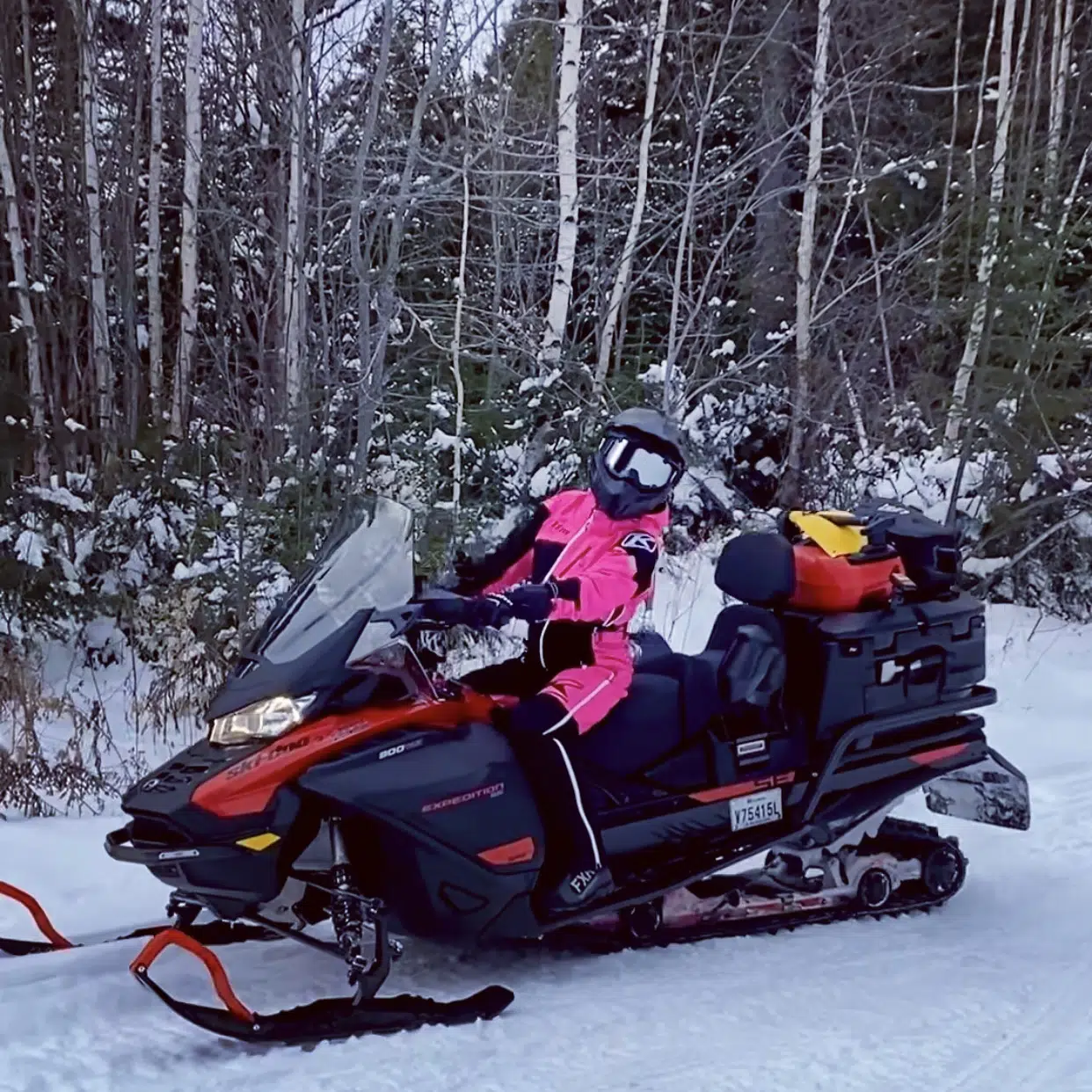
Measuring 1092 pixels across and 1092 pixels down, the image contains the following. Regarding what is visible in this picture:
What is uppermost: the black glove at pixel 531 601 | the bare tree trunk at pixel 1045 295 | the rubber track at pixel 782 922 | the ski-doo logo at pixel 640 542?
the bare tree trunk at pixel 1045 295

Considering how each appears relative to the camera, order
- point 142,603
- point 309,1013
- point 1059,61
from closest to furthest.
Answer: point 309,1013
point 142,603
point 1059,61

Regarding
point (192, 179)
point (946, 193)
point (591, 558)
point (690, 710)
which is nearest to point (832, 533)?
point (690, 710)

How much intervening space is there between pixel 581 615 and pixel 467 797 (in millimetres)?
548

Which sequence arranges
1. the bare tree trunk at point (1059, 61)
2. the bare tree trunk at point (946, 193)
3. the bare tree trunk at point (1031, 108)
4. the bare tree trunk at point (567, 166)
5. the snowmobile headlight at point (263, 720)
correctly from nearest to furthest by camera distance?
the snowmobile headlight at point (263, 720), the bare tree trunk at point (1031, 108), the bare tree trunk at point (567, 166), the bare tree trunk at point (946, 193), the bare tree trunk at point (1059, 61)

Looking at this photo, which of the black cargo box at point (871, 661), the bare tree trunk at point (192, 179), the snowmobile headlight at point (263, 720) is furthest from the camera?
the bare tree trunk at point (192, 179)

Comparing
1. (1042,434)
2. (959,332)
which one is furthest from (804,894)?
(959,332)

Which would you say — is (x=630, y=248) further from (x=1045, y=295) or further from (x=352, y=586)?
(x=352, y=586)

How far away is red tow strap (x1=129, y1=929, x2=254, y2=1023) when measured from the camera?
2.71 metres

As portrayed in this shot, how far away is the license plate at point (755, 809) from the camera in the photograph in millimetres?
3650

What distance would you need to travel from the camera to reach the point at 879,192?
502 inches

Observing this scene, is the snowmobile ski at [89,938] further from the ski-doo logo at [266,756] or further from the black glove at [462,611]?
the black glove at [462,611]

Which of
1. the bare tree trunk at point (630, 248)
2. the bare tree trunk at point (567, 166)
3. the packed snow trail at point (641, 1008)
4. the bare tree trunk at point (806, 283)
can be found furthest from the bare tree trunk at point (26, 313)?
the bare tree trunk at point (806, 283)

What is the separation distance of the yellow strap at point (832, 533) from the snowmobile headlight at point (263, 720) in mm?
1670

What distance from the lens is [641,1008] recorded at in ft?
10.2
